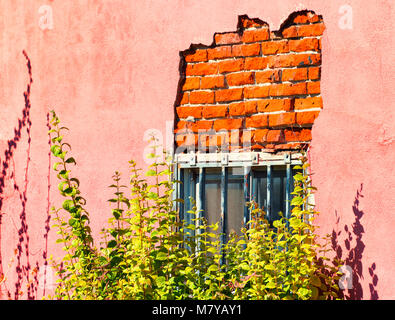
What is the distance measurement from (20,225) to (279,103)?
255cm

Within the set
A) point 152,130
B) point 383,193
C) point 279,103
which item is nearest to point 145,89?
point 152,130

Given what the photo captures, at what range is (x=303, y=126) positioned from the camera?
13.6 feet

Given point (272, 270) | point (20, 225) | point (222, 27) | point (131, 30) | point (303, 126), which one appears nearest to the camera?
point (272, 270)

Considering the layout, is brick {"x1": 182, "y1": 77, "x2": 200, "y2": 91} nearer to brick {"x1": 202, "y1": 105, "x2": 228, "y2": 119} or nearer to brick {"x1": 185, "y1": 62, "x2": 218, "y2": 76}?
brick {"x1": 185, "y1": 62, "x2": 218, "y2": 76}

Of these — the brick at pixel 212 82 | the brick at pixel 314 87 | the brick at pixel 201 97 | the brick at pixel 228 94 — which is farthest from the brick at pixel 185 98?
the brick at pixel 314 87

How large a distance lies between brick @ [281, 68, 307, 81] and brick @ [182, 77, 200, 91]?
0.68 m

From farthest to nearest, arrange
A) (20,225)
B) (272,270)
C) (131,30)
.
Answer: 1. (20,225)
2. (131,30)
3. (272,270)

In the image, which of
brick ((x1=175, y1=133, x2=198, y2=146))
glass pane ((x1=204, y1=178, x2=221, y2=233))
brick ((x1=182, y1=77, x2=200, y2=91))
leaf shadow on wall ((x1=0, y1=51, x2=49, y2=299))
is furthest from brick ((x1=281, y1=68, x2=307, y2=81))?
leaf shadow on wall ((x1=0, y1=51, x2=49, y2=299))

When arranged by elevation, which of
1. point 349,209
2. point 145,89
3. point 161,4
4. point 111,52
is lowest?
point 349,209

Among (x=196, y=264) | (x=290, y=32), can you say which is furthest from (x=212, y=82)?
(x=196, y=264)

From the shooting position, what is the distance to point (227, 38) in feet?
14.7

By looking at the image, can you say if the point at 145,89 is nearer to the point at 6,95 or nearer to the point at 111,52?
the point at 111,52

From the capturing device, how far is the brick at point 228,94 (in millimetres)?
4404

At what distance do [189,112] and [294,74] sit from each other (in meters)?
0.86
